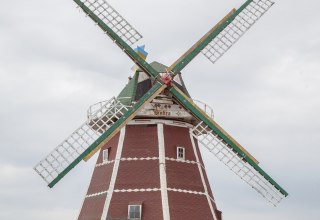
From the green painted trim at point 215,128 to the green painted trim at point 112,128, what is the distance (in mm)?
873

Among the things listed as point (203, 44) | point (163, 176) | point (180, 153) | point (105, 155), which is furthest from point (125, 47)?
point (163, 176)

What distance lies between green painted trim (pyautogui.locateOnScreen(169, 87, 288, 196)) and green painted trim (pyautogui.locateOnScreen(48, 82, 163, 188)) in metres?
0.87

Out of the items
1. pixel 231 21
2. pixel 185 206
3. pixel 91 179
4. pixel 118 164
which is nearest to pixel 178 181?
pixel 185 206

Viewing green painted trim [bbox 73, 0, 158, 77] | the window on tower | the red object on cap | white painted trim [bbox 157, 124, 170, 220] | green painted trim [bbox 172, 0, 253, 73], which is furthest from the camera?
green painted trim [bbox 172, 0, 253, 73]

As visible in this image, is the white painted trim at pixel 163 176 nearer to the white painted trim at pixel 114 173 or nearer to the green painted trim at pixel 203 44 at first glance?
the white painted trim at pixel 114 173

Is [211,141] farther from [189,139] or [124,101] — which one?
[124,101]

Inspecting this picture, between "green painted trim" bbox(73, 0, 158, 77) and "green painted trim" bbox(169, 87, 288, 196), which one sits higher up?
"green painted trim" bbox(73, 0, 158, 77)

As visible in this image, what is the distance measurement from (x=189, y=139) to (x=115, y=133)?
3.82 meters

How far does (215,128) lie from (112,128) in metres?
4.49

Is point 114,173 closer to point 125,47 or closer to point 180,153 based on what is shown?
point 180,153

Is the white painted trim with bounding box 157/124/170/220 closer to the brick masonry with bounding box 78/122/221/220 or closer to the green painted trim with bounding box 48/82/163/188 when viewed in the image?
the brick masonry with bounding box 78/122/221/220

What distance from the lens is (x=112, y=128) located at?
22.8 metres

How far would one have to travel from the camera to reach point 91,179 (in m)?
25.1

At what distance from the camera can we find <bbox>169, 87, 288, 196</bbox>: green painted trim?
77.4ft
